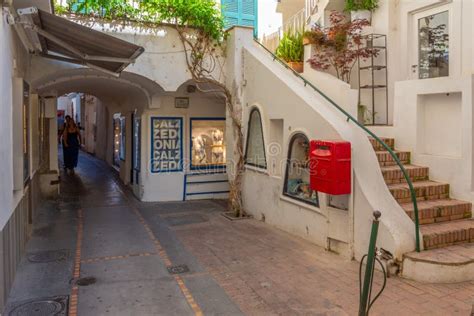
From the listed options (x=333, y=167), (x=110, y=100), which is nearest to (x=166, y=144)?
(x=110, y=100)

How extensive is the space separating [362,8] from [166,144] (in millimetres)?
5779

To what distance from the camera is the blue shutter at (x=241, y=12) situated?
1231 cm

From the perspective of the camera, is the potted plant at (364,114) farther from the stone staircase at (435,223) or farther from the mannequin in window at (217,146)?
the mannequin in window at (217,146)

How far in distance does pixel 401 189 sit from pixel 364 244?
1.15m

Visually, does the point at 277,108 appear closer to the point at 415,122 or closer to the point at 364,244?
the point at 415,122

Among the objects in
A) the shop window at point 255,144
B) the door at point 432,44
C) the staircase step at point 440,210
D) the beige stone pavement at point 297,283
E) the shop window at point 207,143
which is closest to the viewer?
the beige stone pavement at point 297,283

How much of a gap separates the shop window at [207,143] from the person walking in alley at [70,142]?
5.55 meters

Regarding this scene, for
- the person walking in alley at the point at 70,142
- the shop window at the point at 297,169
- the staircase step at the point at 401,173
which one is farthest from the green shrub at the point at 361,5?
the person walking in alley at the point at 70,142

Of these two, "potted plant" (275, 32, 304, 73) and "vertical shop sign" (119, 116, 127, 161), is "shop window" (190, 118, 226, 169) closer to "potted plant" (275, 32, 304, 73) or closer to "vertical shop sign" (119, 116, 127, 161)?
"potted plant" (275, 32, 304, 73)

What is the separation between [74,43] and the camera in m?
6.41

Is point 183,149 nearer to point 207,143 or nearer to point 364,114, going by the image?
point 207,143

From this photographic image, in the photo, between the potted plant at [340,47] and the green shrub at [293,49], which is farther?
the green shrub at [293,49]

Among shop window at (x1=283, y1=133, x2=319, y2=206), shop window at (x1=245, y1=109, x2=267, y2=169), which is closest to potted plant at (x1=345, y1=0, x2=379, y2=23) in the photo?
shop window at (x1=245, y1=109, x2=267, y2=169)

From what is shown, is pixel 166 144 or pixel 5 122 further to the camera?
pixel 166 144
